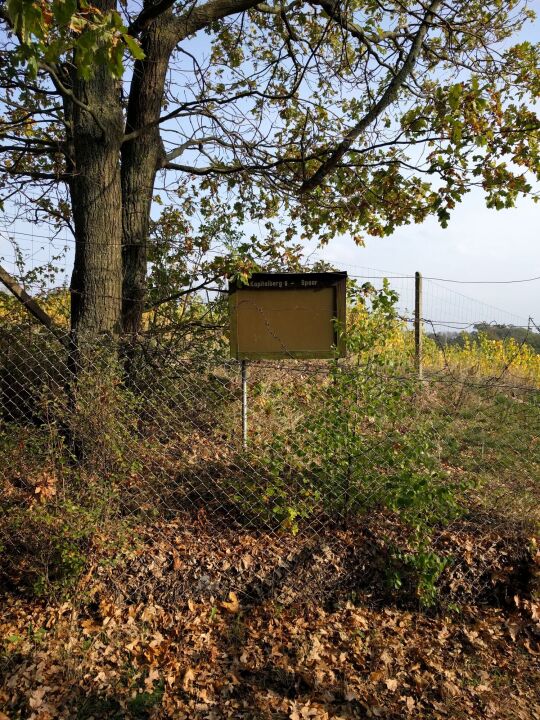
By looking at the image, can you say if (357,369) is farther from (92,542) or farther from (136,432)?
(92,542)

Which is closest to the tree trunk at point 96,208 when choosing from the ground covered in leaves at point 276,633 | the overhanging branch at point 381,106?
the ground covered in leaves at point 276,633

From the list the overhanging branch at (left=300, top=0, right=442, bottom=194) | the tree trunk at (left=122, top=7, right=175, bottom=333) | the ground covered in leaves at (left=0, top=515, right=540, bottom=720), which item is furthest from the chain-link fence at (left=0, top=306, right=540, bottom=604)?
the overhanging branch at (left=300, top=0, right=442, bottom=194)

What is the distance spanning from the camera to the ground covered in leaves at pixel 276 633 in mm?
2943

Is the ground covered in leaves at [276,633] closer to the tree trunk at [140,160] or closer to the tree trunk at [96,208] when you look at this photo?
the tree trunk at [96,208]

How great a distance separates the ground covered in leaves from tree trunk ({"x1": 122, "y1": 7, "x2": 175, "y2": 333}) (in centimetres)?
255

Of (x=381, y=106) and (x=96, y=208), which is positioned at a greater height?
(x=381, y=106)

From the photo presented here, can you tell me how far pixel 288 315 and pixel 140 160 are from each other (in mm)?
2474

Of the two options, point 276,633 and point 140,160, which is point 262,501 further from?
point 140,160

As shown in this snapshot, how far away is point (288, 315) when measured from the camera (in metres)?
4.64

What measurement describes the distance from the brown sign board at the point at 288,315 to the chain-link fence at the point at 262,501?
1.14ft

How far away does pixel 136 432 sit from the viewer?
427 cm

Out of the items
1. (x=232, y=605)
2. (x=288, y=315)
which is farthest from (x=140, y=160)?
(x=232, y=605)

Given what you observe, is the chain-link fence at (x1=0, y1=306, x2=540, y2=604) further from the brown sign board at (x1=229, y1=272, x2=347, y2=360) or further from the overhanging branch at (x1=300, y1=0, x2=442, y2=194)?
the overhanging branch at (x1=300, y1=0, x2=442, y2=194)

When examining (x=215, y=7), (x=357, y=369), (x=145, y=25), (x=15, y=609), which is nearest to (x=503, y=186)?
(x=357, y=369)
